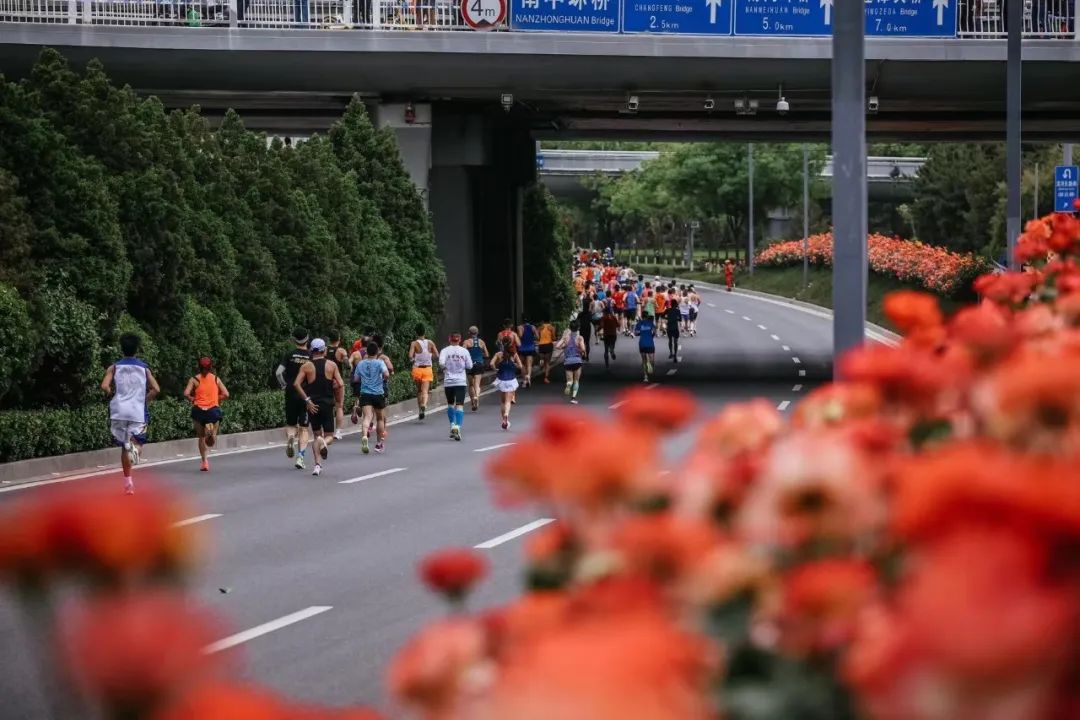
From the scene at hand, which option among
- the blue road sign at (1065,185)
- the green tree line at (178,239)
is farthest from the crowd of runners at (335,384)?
the blue road sign at (1065,185)

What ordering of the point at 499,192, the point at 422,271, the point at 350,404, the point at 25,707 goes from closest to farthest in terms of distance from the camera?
the point at 25,707
the point at 350,404
the point at 422,271
the point at 499,192

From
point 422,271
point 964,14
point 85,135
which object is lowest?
point 422,271

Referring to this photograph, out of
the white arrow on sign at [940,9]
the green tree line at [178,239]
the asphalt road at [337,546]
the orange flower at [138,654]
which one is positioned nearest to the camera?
the orange flower at [138,654]

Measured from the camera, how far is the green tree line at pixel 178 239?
942 inches

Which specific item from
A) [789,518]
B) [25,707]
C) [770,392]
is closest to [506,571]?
[25,707]

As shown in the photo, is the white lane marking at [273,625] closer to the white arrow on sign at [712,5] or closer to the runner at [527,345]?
the white arrow on sign at [712,5]

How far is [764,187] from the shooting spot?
313ft

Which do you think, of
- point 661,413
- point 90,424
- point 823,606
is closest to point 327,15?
point 90,424

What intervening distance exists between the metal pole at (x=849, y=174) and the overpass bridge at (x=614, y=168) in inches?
3511

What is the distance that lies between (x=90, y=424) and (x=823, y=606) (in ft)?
72.6

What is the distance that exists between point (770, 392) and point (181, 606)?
3673 centimetres

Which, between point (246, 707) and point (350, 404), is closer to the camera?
point (246, 707)

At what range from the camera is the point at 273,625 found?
11461 millimetres

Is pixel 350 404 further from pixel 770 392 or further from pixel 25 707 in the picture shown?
pixel 25 707
